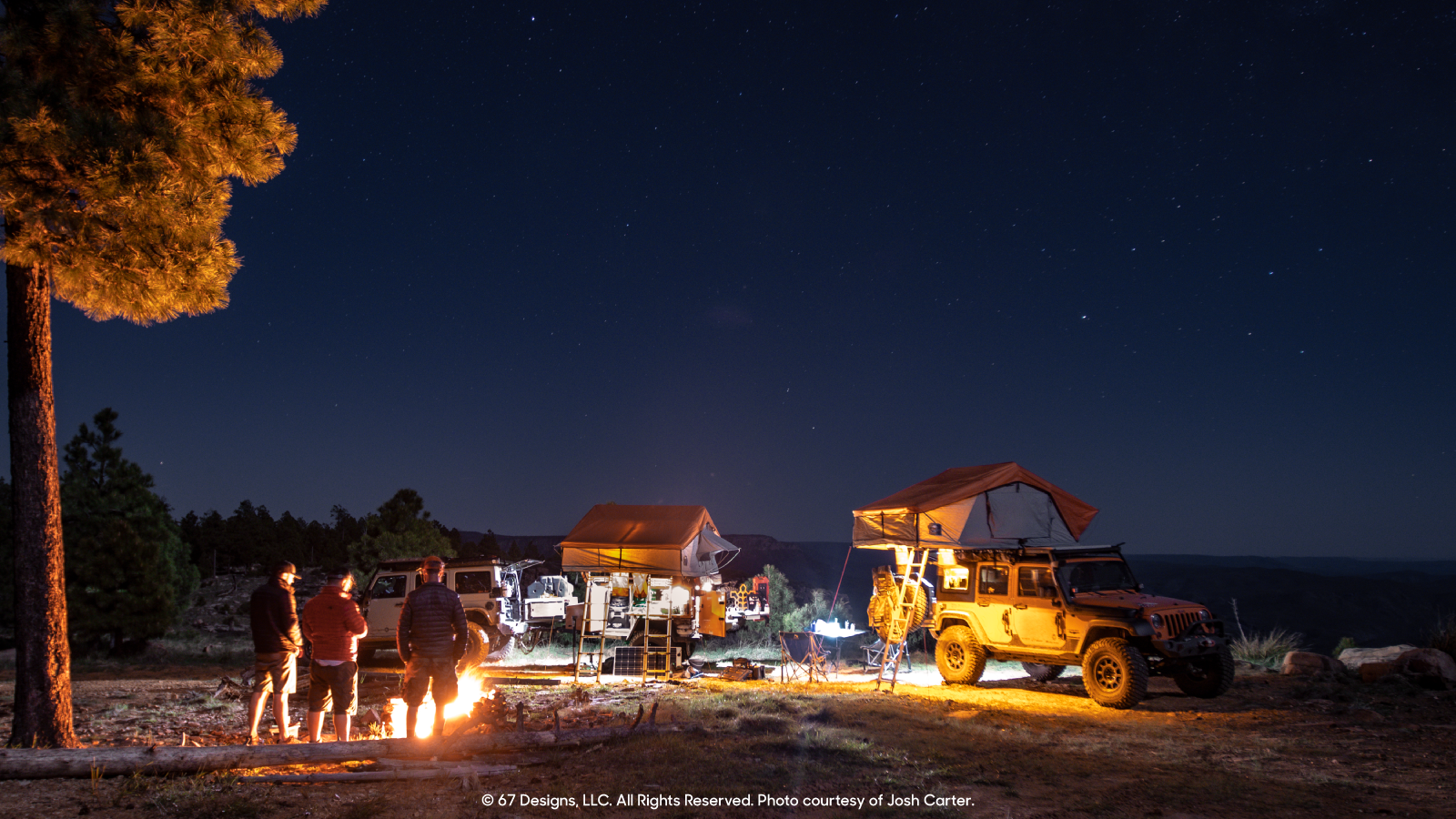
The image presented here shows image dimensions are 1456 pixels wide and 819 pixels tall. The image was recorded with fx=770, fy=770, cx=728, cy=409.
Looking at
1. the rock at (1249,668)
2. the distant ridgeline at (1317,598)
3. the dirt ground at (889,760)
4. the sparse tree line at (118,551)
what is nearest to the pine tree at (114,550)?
the sparse tree line at (118,551)

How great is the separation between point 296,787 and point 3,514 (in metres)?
34.4

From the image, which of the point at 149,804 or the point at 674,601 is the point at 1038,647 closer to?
the point at 674,601

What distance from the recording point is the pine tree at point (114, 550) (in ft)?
66.5

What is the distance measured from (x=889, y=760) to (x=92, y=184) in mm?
8697

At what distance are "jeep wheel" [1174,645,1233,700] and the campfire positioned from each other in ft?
30.4

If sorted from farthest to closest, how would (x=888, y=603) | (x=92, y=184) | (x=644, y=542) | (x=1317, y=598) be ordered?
(x=1317, y=598) → (x=644, y=542) → (x=888, y=603) → (x=92, y=184)

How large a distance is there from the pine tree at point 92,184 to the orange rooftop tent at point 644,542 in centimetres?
851

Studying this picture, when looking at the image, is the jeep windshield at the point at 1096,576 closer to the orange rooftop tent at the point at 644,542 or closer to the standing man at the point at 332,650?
the orange rooftop tent at the point at 644,542

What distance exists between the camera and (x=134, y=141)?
22.1 feet

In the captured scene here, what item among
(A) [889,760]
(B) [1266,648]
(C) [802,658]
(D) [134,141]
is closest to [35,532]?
(D) [134,141]

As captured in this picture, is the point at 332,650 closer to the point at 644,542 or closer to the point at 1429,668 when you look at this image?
the point at 644,542

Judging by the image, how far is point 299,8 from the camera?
7.95m

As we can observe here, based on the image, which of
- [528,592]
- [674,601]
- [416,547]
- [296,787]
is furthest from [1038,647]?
[416,547]

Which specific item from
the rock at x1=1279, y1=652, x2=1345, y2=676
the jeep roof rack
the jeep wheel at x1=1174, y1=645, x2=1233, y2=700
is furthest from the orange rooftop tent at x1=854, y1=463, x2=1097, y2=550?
the jeep roof rack
